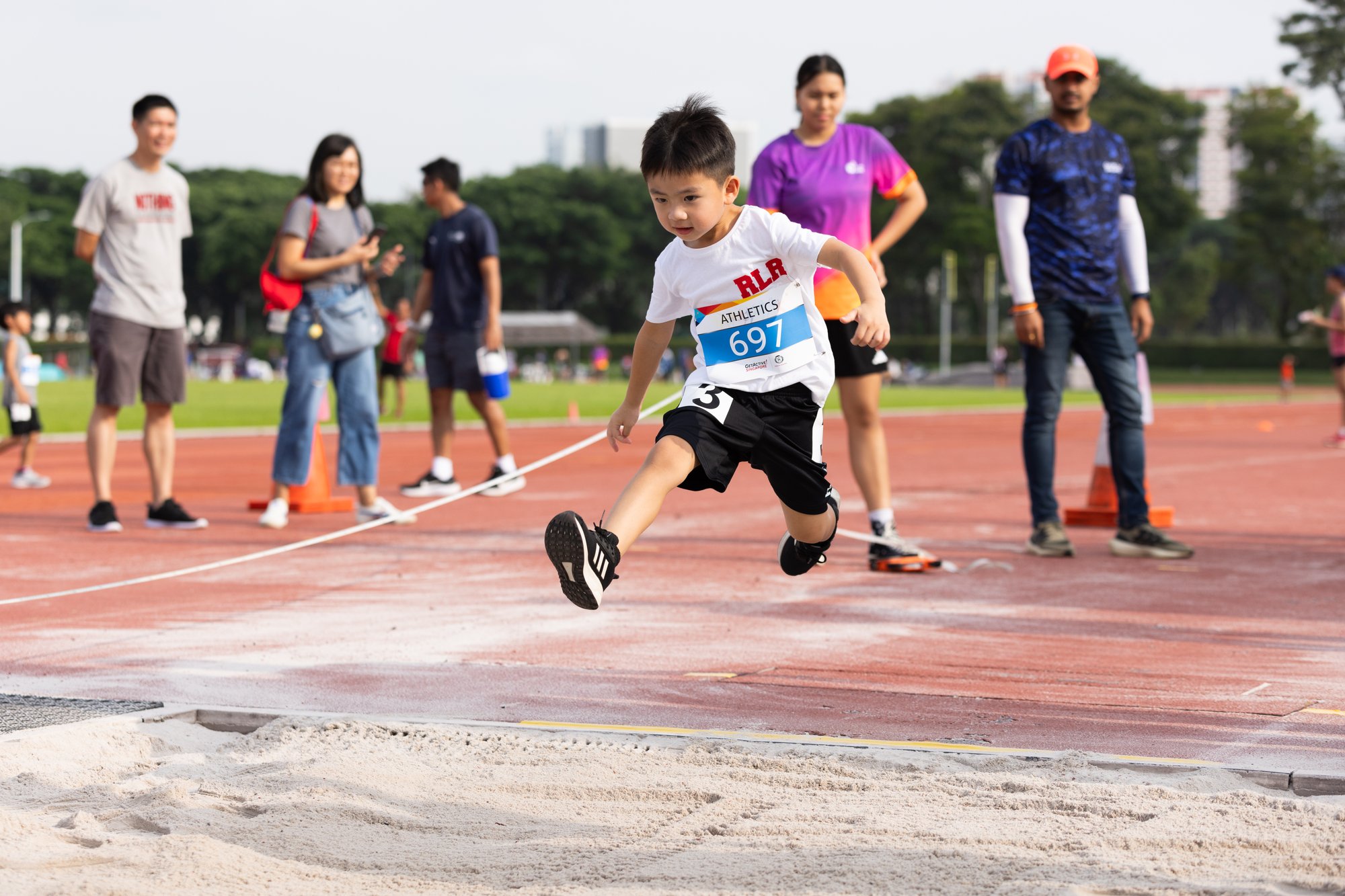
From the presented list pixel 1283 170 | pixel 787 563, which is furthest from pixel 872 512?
pixel 1283 170

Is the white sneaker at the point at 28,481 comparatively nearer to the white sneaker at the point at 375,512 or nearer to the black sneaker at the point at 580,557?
the white sneaker at the point at 375,512

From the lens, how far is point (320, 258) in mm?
8820

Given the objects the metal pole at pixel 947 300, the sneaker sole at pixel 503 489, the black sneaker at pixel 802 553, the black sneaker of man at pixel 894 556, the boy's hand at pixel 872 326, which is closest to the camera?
the boy's hand at pixel 872 326

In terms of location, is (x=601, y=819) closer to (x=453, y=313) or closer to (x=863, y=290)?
(x=863, y=290)

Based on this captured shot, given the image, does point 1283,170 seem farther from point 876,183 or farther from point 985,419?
point 876,183

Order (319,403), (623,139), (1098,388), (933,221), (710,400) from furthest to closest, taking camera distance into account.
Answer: (623,139), (933,221), (319,403), (1098,388), (710,400)

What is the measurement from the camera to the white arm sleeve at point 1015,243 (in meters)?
7.53

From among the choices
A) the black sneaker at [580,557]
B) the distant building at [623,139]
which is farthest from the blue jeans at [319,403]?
the distant building at [623,139]

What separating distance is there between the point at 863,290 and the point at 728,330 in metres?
0.51

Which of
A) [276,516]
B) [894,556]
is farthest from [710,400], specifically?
[276,516]

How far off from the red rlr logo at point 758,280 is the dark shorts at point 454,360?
649 cm

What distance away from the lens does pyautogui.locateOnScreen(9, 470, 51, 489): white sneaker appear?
1177 cm

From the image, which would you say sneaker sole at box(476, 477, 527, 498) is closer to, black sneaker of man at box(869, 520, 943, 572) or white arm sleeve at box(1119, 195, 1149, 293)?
black sneaker of man at box(869, 520, 943, 572)

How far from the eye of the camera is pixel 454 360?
1082 centimetres
